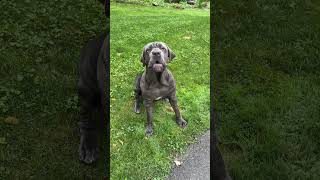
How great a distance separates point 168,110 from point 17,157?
246 centimetres

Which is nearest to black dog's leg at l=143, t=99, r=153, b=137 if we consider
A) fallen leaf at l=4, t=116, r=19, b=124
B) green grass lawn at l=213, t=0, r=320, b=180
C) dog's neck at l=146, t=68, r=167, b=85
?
dog's neck at l=146, t=68, r=167, b=85

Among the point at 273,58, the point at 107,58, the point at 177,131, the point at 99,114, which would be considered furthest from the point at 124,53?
the point at 273,58

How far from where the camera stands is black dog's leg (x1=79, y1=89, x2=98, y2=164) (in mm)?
6441

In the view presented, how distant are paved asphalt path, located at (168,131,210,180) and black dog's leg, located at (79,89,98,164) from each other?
59.1 inches

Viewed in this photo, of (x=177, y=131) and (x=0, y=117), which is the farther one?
(x=0, y=117)

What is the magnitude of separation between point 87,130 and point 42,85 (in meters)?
1.58

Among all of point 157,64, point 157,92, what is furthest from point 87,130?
point 157,64

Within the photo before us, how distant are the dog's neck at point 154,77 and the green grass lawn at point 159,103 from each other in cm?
9

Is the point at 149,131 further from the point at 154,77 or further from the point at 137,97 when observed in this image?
the point at 154,77

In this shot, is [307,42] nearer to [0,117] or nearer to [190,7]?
[190,7]

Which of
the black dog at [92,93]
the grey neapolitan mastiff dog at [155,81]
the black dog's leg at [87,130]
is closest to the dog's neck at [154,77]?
the grey neapolitan mastiff dog at [155,81]

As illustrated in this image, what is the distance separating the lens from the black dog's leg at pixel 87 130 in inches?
254

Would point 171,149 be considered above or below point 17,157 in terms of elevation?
Result: above

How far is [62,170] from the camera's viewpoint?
686cm
